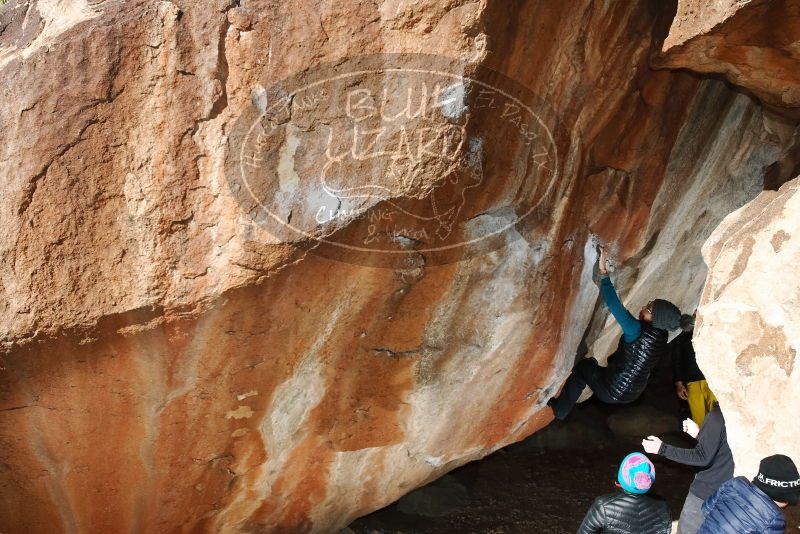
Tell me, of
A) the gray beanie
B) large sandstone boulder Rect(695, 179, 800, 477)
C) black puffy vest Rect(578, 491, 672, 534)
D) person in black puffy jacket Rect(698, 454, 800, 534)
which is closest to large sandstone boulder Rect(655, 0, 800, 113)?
large sandstone boulder Rect(695, 179, 800, 477)

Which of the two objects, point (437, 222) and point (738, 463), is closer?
point (738, 463)

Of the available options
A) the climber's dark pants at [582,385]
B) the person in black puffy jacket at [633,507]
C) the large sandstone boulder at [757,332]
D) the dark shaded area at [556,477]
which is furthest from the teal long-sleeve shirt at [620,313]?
the dark shaded area at [556,477]

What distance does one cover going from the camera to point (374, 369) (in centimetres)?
384

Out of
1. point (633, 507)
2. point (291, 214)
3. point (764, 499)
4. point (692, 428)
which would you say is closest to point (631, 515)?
point (633, 507)

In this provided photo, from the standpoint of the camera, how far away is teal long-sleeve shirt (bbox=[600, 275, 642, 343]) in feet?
12.9

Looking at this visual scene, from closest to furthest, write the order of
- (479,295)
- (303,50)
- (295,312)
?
(303,50), (295,312), (479,295)

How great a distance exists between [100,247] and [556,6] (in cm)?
226

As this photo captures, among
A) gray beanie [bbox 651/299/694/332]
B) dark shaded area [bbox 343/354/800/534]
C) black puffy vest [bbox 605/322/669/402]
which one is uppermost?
gray beanie [bbox 651/299/694/332]

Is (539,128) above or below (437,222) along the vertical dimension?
above

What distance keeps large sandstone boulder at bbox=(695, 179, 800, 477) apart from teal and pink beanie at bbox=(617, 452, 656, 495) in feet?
1.29

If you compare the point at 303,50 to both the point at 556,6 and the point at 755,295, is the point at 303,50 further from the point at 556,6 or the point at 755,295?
the point at 755,295

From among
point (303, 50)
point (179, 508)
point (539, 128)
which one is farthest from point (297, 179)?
point (179, 508)

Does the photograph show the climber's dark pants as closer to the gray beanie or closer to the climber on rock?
the climber on rock

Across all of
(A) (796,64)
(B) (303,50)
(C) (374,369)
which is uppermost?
(B) (303,50)
